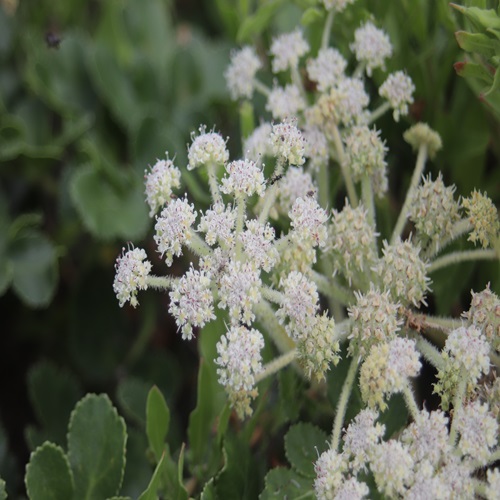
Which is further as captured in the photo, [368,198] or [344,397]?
[368,198]

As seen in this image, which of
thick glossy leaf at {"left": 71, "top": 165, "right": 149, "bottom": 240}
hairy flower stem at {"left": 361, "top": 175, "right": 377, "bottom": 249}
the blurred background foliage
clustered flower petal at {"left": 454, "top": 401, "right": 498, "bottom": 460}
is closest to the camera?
clustered flower petal at {"left": 454, "top": 401, "right": 498, "bottom": 460}

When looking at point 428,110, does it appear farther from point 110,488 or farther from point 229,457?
point 110,488

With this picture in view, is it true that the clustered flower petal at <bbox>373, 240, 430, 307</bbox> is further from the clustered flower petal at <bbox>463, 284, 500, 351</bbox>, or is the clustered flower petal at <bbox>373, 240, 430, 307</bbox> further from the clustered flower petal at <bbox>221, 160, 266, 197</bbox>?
the clustered flower petal at <bbox>221, 160, 266, 197</bbox>

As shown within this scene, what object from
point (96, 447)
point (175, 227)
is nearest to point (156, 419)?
point (96, 447)

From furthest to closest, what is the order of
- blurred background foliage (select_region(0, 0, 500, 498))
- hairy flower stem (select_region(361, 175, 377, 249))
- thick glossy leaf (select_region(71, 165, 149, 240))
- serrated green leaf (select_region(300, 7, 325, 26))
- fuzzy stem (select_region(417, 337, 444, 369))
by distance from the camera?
thick glossy leaf (select_region(71, 165, 149, 240)) → blurred background foliage (select_region(0, 0, 500, 498)) → serrated green leaf (select_region(300, 7, 325, 26)) → hairy flower stem (select_region(361, 175, 377, 249)) → fuzzy stem (select_region(417, 337, 444, 369))

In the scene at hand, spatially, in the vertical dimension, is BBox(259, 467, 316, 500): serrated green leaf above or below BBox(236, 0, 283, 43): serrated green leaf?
below

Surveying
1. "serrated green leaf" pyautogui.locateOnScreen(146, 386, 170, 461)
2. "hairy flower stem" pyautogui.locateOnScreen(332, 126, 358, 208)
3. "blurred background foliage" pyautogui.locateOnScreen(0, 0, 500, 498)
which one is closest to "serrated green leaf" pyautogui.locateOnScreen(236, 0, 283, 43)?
"blurred background foliage" pyautogui.locateOnScreen(0, 0, 500, 498)

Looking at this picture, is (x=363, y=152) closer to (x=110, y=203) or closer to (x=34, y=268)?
(x=110, y=203)
